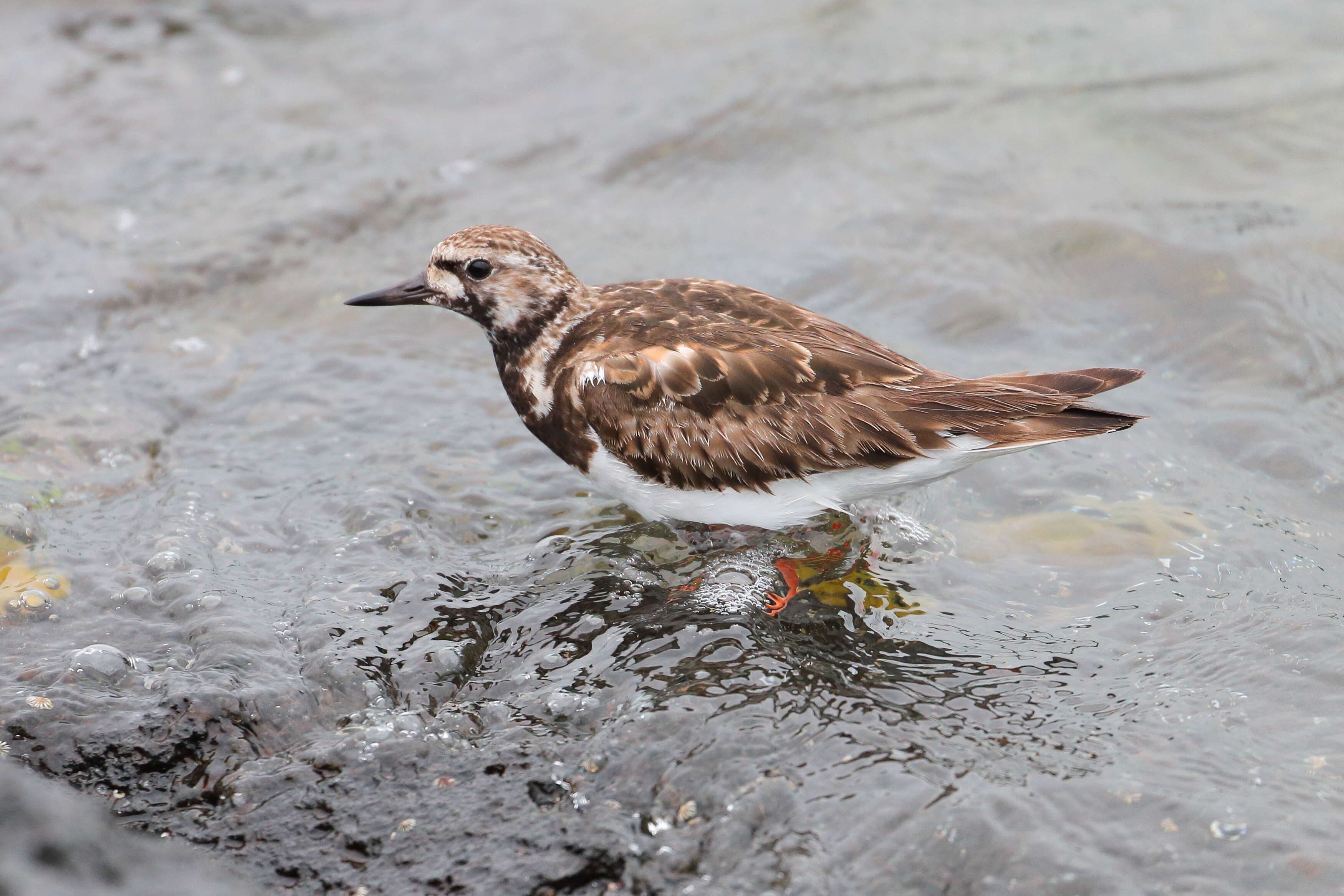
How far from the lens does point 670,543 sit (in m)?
5.46

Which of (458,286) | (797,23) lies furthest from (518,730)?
(797,23)

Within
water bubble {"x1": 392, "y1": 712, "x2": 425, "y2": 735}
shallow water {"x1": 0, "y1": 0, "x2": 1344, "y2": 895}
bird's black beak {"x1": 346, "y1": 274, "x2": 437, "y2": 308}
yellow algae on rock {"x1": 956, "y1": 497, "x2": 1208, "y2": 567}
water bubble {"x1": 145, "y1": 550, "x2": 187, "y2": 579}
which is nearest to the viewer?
shallow water {"x1": 0, "y1": 0, "x2": 1344, "y2": 895}

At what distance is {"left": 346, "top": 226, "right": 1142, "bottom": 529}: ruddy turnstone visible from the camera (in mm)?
4730

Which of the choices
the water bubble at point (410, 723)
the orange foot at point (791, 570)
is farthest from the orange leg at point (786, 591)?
the water bubble at point (410, 723)

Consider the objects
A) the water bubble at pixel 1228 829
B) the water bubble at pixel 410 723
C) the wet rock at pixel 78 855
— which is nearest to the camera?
the wet rock at pixel 78 855

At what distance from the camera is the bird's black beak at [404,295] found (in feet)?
17.9

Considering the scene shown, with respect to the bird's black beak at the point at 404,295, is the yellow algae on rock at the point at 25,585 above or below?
below

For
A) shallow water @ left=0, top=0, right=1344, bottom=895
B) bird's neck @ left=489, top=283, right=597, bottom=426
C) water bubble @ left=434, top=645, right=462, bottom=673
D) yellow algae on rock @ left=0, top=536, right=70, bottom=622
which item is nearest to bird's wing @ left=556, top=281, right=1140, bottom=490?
bird's neck @ left=489, top=283, right=597, bottom=426

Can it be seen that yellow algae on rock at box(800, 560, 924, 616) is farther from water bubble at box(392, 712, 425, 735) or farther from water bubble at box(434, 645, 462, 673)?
water bubble at box(392, 712, 425, 735)

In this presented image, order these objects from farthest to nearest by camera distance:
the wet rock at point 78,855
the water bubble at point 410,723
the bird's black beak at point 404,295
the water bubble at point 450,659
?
the bird's black beak at point 404,295 < the water bubble at point 450,659 < the water bubble at point 410,723 < the wet rock at point 78,855

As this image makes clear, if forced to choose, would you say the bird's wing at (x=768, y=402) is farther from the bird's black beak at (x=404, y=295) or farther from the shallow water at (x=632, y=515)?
the bird's black beak at (x=404, y=295)

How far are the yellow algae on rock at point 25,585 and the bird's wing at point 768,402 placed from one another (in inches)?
89.1

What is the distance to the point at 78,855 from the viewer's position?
124 inches

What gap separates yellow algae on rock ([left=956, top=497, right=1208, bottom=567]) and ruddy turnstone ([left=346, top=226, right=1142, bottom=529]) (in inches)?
25.9
